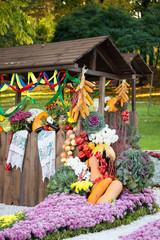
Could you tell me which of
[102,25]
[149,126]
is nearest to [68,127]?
[149,126]

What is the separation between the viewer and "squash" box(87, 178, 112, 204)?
5766 millimetres

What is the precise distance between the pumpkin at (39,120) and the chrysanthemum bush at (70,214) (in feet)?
5.54

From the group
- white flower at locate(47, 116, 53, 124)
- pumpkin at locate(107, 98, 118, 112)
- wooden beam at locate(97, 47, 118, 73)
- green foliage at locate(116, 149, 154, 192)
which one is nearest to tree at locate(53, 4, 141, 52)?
pumpkin at locate(107, 98, 118, 112)

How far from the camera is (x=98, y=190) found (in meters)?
5.83

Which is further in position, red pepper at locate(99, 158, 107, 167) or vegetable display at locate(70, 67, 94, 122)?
vegetable display at locate(70, 67, 94, 122)

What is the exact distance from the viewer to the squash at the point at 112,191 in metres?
5.69

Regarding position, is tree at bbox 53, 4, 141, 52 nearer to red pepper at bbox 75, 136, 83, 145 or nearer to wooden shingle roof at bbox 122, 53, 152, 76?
wooden shingle roof at bbox 122, 53, 152, 76

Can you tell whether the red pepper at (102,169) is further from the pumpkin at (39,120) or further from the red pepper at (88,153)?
the pumpkin at (39,120)

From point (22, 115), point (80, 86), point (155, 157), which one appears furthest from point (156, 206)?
point (155, 157)

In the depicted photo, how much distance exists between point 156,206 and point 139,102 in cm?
1998

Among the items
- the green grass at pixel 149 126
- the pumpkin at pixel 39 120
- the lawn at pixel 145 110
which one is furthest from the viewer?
the lawn at pixel 145 110

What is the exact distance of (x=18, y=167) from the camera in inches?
284

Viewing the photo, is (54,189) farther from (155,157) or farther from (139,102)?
(139,102)

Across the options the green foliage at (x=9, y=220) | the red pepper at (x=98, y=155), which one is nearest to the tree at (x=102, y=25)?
the red pepper at (x=98, y=155)
